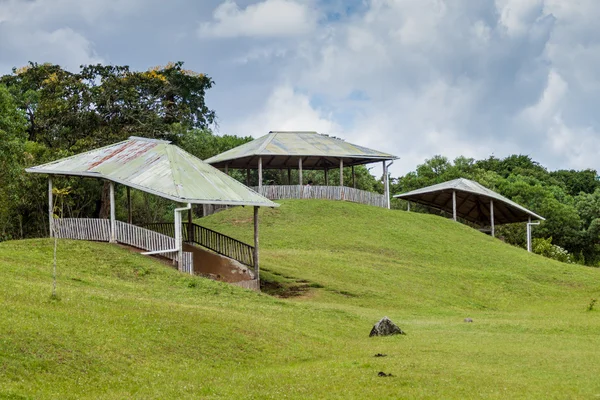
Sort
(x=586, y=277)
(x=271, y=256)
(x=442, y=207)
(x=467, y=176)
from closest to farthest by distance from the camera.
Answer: (x=271, y=256) < (x=586, y=277) < (x=442, y=207) < (x=467, y=176)

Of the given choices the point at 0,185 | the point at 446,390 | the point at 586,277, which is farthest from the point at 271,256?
the point at 446,390

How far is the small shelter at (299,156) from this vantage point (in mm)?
49312

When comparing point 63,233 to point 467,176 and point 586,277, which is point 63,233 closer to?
point 586,277

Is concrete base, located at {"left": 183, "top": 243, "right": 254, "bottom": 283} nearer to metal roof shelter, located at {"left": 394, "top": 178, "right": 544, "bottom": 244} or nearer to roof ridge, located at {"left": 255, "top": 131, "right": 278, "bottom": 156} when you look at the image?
roof ridge, located at {"left": 255, "top": 131, "right": 278, "bottom": 156}

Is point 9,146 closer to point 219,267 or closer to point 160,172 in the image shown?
point 160,172

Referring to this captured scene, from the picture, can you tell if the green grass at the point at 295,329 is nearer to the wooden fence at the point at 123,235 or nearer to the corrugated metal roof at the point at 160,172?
the wooden fence at the point at 123,235

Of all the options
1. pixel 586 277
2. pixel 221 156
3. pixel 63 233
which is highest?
pixel 221 156

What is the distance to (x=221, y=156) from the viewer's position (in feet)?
169

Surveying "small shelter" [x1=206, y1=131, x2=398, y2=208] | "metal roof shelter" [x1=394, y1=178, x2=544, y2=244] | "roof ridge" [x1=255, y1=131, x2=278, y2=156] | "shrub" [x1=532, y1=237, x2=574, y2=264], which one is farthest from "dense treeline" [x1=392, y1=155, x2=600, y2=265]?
"roof ridge" [x1=255, y1=131, x2=278, y2=156]

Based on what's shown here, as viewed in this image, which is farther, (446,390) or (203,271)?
(203,271)

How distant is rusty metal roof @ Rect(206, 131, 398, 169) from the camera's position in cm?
4922

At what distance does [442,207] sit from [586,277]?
63.9 feet

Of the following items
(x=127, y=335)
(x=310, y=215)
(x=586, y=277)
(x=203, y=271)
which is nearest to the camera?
(x=127, y=335)

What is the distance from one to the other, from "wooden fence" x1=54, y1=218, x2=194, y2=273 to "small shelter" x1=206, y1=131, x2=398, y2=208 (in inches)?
679
